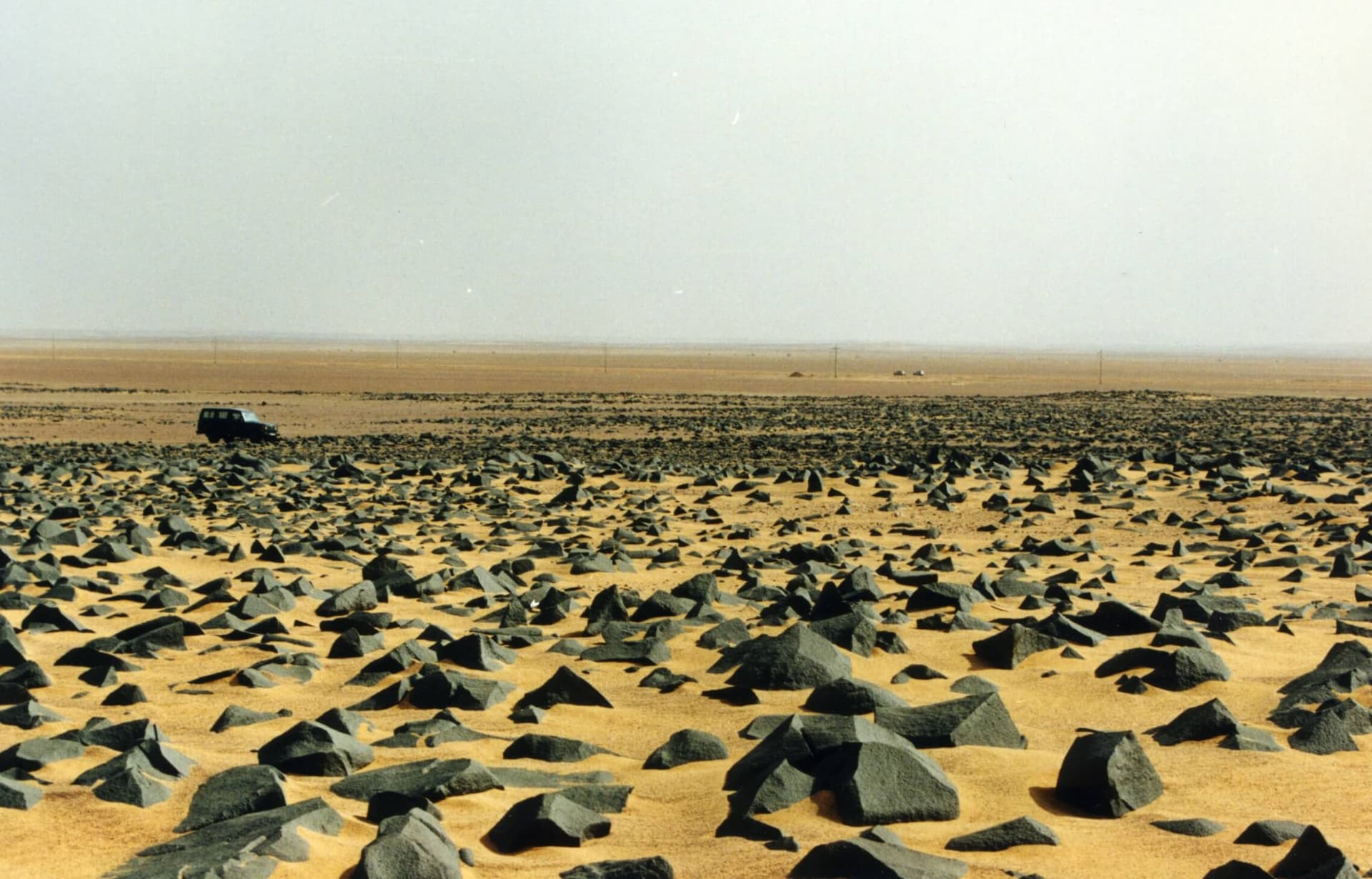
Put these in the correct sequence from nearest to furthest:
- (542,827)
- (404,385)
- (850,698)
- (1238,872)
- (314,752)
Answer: (1238,872)
(542,827)
(314,752)
(850,698)
(404,385)

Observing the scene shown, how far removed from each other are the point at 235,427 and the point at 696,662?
1022 inches

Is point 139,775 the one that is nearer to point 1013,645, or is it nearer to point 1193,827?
A: point 1193,827

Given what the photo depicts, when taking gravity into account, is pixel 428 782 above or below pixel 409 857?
below

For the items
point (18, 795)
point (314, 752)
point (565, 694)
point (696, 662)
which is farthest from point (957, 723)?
point (18, 795)

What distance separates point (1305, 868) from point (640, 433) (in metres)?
32.2

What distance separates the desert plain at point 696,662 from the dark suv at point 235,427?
9.35 metres

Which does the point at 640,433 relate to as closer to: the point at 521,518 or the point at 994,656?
the point at 521,518

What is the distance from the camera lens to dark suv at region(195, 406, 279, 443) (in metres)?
Answer: 32.7

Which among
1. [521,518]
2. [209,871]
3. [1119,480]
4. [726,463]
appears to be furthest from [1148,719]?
[726,463]

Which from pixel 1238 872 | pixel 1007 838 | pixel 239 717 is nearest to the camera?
pixel 1238 872

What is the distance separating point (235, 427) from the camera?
32625mm

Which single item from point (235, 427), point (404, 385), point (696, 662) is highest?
point (696, 662)

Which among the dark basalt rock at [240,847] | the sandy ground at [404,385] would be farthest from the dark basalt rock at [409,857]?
the sandy ground at [404,385]

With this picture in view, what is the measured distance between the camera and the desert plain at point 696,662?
5.55 metres
